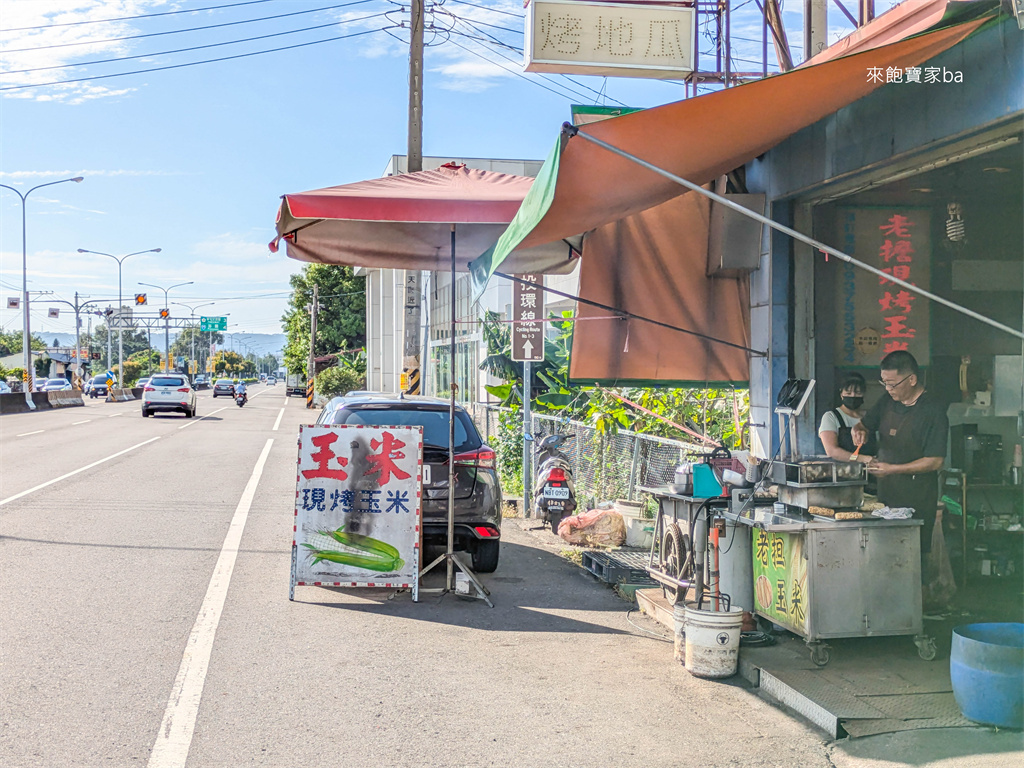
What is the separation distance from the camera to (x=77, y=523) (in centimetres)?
1123

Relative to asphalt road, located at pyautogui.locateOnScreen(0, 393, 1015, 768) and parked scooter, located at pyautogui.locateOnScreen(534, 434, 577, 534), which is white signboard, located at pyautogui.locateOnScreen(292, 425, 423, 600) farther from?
parked scooter, located at pyautogui.locateOnScreen(534, 434, 577, 534)

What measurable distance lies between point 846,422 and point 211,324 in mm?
102904

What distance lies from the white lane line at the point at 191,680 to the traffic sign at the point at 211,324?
322ft

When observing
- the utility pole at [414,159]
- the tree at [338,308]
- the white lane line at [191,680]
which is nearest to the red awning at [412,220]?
the white lane line at [191,680]

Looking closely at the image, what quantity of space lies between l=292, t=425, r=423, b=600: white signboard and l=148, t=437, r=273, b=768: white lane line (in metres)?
0.85

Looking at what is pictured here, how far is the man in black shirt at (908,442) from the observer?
6695 mm

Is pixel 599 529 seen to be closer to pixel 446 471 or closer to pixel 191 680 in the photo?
pixel 446 471

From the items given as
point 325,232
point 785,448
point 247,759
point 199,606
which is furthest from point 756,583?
point 325,232

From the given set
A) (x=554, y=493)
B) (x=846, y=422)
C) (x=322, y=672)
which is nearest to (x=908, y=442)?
(x=846, y=422)

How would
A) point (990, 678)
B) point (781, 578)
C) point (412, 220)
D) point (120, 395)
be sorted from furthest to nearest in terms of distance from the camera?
point (120, 395)
point (412, 220)
point (781, 578)
point (990, 678)

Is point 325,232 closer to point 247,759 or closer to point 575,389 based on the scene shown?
point 247,759

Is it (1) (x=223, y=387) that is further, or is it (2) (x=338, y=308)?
(2) (x=338, y=308)

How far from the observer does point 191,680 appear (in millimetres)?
5625

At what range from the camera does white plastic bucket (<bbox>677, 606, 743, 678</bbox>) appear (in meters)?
6.01
